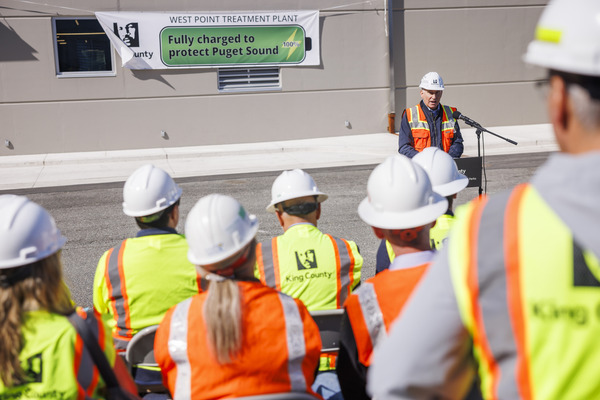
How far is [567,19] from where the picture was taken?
1.31 m

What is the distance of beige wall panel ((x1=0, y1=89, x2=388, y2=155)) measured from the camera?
16297mm

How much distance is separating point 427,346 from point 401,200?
1.84 m

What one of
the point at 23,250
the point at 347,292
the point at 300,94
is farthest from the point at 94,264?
the point at 300,94

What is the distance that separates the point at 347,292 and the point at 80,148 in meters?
13.8

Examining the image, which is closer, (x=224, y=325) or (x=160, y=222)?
(x=224, y=325)

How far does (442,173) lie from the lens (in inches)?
192

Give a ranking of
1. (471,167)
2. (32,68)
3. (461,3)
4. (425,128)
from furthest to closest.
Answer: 1. (461,3)
2. (32,68)
3. (425,128)
4. (471,167)

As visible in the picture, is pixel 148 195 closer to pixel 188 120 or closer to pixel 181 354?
pixel 181 354

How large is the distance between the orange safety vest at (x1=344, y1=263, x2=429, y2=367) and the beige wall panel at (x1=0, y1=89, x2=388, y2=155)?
1468 centimetres

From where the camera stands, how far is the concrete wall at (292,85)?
52.9ft

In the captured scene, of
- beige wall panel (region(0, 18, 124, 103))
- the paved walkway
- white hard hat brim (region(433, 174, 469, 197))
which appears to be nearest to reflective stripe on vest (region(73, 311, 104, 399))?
white hard hat brim (region(433, 174, 469, 197))

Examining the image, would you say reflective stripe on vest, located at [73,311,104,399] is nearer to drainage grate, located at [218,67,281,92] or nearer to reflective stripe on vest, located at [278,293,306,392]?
reflective stripe on vest, located at [278,293,306,392]

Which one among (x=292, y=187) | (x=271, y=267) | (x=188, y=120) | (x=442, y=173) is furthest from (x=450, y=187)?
(x=188, y=120)

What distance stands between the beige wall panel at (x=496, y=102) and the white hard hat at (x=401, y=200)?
52.0 ft
